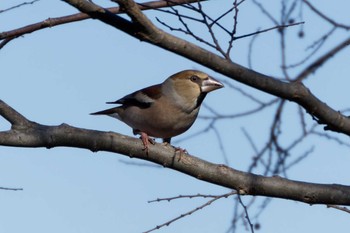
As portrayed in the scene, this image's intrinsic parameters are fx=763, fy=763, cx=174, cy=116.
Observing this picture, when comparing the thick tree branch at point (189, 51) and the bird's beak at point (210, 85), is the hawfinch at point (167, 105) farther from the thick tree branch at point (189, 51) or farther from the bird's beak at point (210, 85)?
the thick tree branch at point (189, 51)

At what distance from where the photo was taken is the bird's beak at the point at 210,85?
626cm

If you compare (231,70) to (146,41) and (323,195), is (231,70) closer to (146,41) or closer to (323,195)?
(146,41)

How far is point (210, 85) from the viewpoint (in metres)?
6.37

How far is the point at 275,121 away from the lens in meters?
5.96

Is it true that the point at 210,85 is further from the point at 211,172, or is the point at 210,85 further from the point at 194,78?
the point at 211,172

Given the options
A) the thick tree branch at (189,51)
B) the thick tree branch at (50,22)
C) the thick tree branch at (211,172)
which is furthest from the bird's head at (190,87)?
the thick tree branch at (189,51)

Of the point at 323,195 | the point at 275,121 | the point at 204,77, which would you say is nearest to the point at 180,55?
the point at 323,195

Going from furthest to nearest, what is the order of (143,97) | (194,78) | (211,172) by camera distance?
(194,78), (143,97), (211,172)

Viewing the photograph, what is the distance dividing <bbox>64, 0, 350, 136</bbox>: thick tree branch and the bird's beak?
8.50ft

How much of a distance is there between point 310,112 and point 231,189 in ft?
2.50

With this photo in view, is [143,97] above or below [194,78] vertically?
below

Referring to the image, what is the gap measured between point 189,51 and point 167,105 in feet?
9.56

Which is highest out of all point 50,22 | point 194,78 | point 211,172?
point 194,78

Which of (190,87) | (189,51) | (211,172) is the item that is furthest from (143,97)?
(189,51)
